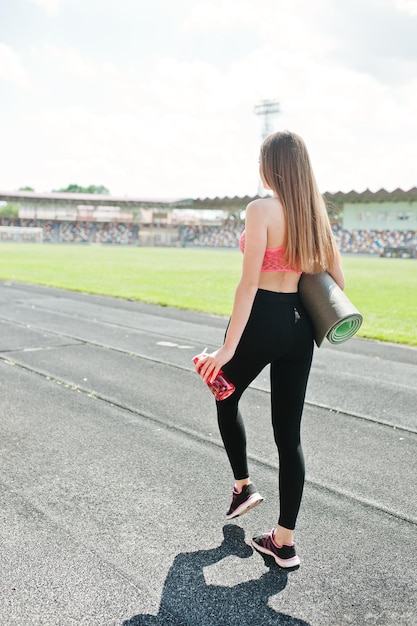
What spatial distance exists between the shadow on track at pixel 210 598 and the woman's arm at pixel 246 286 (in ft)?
2.84

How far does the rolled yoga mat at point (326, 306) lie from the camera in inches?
109

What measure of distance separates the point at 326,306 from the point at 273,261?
32 centimetres

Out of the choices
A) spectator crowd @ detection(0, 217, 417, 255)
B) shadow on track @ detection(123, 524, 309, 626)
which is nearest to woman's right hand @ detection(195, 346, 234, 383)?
shadow on track @ detection(123, 524, 309, 626)

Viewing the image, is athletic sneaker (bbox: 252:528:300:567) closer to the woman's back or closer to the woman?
the woman

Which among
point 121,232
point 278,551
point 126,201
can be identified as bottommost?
point 121,232

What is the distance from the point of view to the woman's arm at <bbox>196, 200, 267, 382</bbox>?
266 cm

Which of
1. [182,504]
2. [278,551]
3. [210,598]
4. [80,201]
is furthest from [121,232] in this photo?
[210,598]

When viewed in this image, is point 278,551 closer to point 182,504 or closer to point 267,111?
point 182,504

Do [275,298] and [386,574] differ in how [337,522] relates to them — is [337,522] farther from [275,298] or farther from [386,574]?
[275,298]

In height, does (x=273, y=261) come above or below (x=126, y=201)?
below

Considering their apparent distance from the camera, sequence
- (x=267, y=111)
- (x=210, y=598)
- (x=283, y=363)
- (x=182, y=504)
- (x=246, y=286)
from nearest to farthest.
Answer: (x=210, y=598) < (x=246, y=286) < (x=283, y=363) < (x=182, y=504) < (x=267, y=111)

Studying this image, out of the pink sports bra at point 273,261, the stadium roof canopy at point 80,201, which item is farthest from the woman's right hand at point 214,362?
the stadium roof canopy at point 80,201

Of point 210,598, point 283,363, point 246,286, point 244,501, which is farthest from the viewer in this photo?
point 244,501

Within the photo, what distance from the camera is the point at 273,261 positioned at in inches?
109
